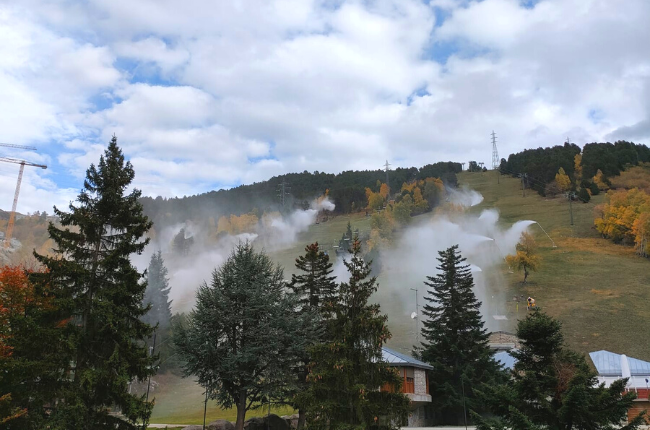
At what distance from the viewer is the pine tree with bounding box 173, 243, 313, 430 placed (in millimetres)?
33312

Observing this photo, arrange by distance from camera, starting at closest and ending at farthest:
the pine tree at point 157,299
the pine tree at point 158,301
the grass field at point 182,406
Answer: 1. the grass field at point 182,406
2. the pine tree at point 158,301
3. the pine tree at point 157,299

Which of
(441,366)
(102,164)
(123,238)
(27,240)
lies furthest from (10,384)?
(27,240)

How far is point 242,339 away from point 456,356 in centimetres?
2579

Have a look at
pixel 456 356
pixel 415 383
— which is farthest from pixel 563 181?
pixel 415 383

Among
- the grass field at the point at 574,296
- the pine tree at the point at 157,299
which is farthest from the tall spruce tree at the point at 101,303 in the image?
the pine tree at the point at 157,299

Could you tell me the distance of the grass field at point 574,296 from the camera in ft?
223

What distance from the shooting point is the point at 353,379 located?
73.1ft

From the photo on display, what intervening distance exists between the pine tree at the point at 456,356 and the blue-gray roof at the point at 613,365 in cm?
1434

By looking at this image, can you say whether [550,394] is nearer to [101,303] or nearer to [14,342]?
[101,303]

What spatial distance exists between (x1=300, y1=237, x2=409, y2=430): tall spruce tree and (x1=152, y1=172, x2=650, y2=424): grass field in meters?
26.4

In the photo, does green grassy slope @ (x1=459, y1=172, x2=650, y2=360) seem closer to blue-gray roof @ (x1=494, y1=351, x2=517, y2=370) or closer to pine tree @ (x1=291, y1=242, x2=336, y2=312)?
blue-gray roof @ (x1=494, y1=351, x2=517, y2=370)

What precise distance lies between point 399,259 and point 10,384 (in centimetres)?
11508

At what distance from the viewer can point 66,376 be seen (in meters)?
23.0

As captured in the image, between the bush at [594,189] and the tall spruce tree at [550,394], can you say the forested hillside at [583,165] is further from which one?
the tall spruce tree at [550,394]
